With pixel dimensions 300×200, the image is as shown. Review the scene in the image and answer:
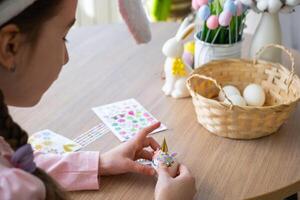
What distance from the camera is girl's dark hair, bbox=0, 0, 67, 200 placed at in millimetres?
708

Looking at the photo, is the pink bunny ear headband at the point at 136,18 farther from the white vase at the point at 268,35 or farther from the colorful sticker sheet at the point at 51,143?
the white vase at the point at 268,35

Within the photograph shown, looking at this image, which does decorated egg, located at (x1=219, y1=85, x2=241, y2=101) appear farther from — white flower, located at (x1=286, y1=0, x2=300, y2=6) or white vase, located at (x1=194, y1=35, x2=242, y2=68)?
white flower, located at (x1=286, y1=0, x2=300, y2=6)

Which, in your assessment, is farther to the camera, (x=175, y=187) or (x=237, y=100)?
(x=237, y=100)

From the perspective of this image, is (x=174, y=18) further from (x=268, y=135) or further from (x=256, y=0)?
(x=268, y=135)

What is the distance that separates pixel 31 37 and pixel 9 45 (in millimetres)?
39

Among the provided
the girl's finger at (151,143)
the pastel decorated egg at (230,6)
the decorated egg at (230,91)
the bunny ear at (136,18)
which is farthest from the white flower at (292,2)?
the girl's finger at (151,143)

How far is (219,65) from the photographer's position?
119 centimetres

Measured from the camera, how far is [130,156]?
969mm

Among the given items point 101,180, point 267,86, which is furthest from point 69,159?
point 267,86

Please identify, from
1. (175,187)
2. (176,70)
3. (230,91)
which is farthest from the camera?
Answer: (176,70)

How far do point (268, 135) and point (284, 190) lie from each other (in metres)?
0.17

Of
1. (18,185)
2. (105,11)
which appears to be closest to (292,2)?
(18,185)

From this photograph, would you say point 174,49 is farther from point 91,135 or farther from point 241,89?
point 91,135

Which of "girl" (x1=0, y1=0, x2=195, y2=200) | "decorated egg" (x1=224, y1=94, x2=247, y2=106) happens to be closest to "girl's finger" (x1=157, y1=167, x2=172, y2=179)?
"girl" (x1=0, y1=0, x2=195, y2=200)
